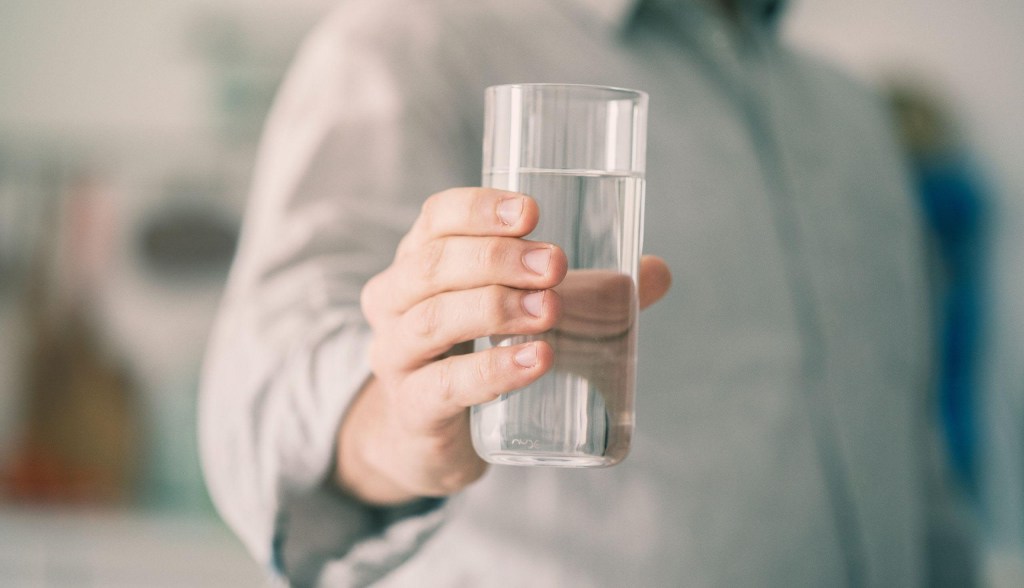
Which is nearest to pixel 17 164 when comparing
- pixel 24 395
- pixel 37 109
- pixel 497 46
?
pixel 37 109

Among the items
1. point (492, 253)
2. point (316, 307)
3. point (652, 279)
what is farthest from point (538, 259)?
point (316, 307)

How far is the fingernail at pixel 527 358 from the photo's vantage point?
444mm

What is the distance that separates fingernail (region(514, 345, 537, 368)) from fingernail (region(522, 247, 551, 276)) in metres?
0.03

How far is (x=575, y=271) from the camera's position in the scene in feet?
1.55

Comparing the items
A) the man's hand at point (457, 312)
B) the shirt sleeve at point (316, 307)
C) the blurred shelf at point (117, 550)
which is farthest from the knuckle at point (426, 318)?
the blurred shelf at point (117, 550)

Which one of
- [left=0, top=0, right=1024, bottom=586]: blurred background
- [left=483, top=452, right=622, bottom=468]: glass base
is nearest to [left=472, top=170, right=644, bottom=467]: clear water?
[left=483, top=452, right=622, bottom=468]: glass base

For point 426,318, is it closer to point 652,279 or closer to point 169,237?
point 652,279

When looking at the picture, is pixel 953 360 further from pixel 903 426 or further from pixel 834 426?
pixel 834 426

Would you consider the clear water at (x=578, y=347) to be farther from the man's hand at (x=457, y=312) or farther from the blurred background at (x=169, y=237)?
the blurred background at (x=169, y=237)

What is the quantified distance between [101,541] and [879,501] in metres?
1.40

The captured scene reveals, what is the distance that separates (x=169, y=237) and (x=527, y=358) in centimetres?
164

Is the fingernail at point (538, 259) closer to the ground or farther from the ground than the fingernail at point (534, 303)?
farther from the ground

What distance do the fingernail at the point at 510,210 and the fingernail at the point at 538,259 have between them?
2cm

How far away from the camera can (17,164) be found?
1.97m
